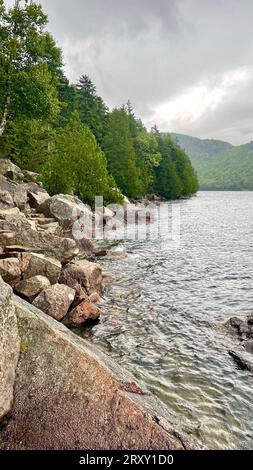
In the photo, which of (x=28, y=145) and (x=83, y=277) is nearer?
(x=83, y=277)

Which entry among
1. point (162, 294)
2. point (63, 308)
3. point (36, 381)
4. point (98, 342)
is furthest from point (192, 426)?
point (162, 294)

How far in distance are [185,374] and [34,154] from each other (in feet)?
130

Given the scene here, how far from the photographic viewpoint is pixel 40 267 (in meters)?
13.1

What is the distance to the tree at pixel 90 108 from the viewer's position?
69.9 m

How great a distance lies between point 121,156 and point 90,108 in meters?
15.5

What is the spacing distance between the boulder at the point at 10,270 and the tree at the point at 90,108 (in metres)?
60.2

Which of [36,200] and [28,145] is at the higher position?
[28,145]

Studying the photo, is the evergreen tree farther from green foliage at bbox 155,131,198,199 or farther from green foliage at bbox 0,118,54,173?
green foliage at bbox 0,118,54,173

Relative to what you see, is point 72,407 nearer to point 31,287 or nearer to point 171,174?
point 31,287

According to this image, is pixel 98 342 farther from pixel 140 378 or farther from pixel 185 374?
pixel 185 374

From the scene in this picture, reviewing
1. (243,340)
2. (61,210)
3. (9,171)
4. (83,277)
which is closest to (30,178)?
(9,171)

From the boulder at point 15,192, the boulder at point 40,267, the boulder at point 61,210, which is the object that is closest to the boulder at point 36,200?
the boulder at point 61,210

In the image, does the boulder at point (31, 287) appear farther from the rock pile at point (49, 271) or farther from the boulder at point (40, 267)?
the boulder at point (40, 267)

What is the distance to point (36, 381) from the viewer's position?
20.2 ft
